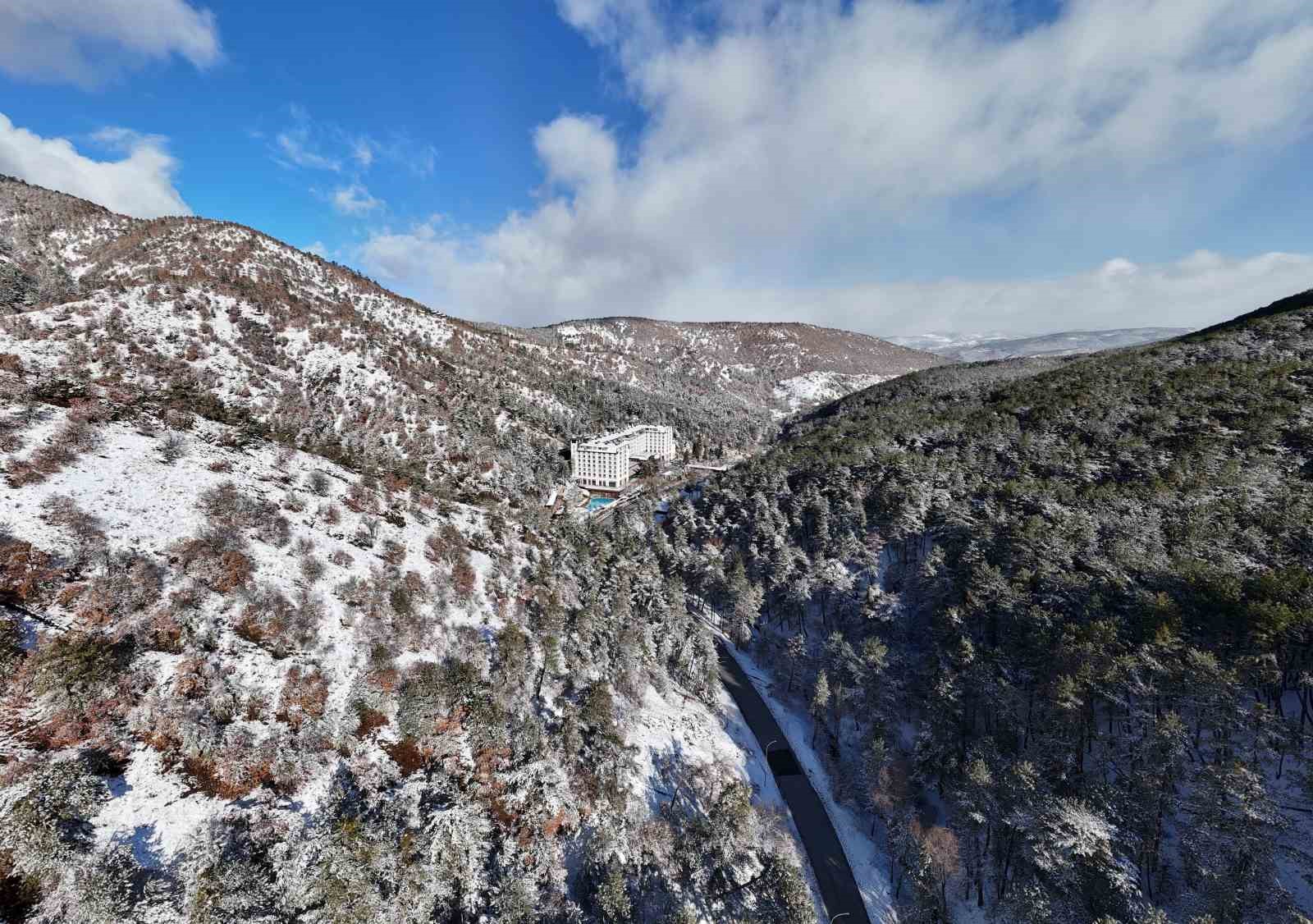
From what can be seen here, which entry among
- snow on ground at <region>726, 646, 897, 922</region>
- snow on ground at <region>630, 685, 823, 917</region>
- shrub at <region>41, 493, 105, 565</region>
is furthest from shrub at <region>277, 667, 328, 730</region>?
snow on ground at <region>726, 646, 897, 922</region>

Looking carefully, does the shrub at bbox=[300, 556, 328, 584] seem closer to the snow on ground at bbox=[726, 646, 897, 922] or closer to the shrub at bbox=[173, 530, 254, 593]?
the shrub at bbox=[173, 530, 254, 593]

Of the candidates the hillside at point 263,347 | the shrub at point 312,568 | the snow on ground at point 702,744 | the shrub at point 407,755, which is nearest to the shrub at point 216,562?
the shrub at point 312,568

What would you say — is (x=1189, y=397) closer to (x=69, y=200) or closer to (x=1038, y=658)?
(x=1038, y=658)

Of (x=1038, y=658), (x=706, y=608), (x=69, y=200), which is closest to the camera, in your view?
(x=1038, y=658)

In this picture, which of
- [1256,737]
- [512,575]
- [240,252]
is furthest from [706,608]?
[240,252]

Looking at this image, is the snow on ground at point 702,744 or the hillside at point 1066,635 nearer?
the hillside at point 1066,635

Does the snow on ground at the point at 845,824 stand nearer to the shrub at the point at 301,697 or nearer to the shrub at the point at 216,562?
the shrub at the point at 301,697
